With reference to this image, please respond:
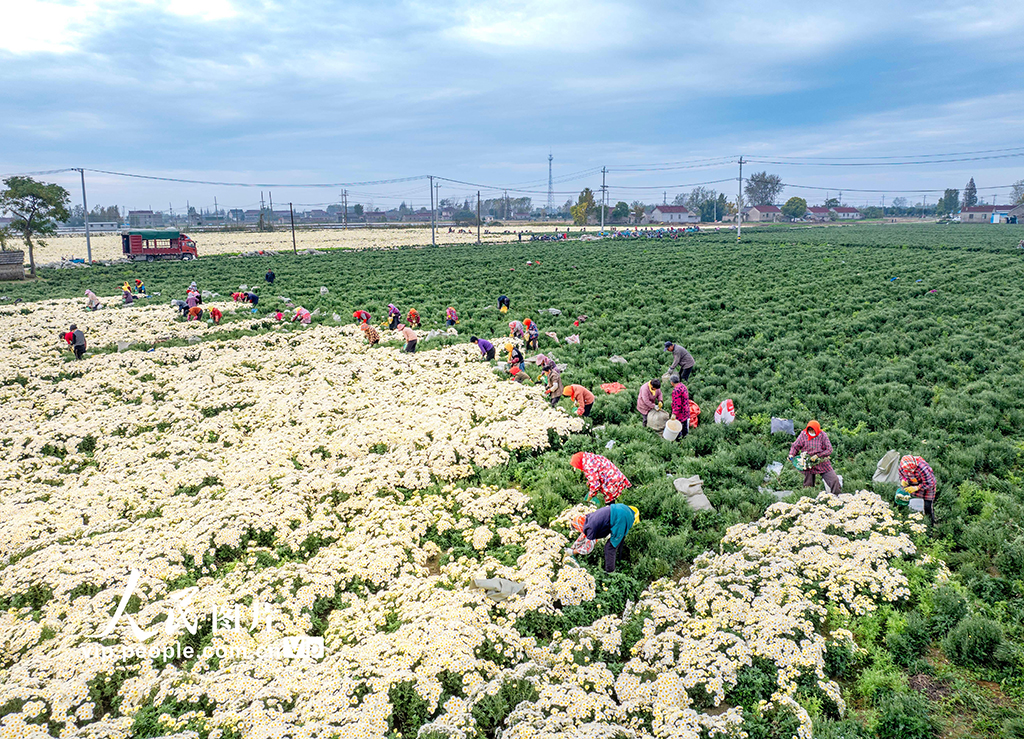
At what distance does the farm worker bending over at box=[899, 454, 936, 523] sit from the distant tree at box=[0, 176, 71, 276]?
59.2 meters

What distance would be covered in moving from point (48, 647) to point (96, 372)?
15.3 metres

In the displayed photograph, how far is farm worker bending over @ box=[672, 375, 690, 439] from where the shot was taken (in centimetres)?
1407

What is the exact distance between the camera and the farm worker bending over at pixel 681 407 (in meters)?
14.1

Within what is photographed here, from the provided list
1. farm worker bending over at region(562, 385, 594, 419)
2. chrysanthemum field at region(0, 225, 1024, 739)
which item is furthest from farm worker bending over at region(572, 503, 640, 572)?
farm worker bending over at region(562, 385, 594, 419)

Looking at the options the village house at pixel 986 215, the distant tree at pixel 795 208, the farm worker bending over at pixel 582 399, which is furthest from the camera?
the distant tree at pixel 795 208

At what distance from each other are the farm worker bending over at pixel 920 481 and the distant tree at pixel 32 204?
59.2 meters

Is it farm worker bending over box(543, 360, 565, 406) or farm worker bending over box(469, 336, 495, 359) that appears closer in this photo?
farm worker bending over box(543, 360, 565, 406)

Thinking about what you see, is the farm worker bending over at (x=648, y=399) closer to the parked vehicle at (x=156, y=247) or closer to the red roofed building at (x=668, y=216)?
the parked vehicle at (x=156, y=247)

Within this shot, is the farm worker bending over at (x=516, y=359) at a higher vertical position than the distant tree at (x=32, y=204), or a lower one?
lower

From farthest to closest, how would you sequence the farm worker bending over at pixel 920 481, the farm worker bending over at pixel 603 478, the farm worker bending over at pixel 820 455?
the farm worker bending over at pixel 820 455, the farm worker bending over at pixel 603 478, the farm worker bending over at pixel 920 481

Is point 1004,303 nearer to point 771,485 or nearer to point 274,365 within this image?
point 771,485

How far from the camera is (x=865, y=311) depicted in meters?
26.3

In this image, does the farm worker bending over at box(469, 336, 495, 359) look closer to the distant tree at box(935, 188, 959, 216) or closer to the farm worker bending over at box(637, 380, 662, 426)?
the farm worker bending over at box(637, 380, 662, 426)

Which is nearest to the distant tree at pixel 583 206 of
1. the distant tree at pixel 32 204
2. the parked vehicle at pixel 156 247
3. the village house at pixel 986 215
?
the village house at pixel 986 215
